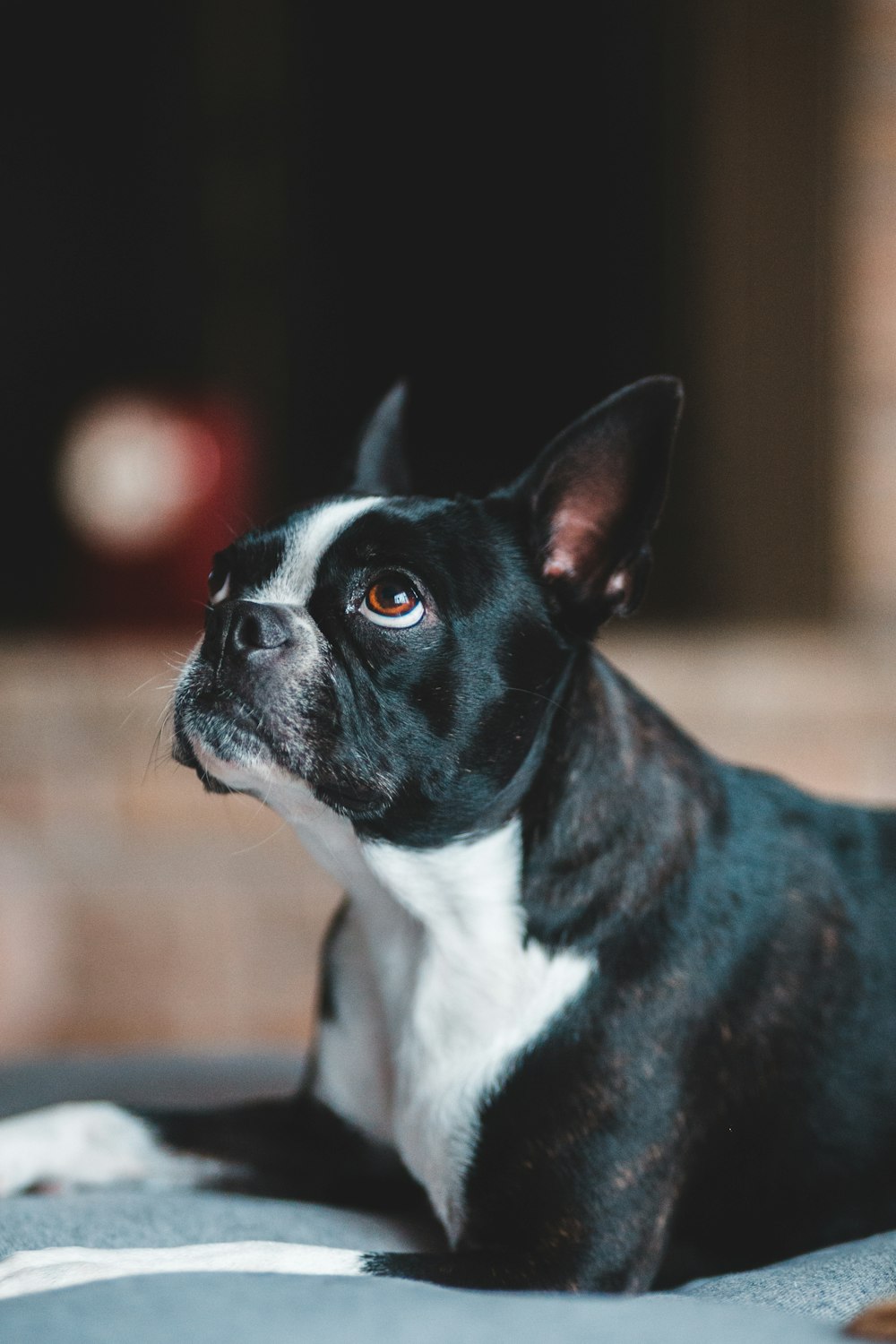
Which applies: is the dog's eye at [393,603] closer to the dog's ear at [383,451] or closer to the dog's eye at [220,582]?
the dog's eye at [220,582]

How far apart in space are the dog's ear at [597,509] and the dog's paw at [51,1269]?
2.32 feet

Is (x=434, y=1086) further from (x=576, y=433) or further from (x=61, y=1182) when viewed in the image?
(x=576, y=433)

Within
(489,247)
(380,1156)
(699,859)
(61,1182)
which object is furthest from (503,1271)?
(489,247)

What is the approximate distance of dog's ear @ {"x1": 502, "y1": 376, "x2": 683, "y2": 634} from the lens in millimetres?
1379

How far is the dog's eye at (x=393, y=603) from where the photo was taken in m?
1.34

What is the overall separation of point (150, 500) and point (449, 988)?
2428 millimetres

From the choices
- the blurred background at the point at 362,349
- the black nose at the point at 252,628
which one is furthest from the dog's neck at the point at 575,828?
the blurred background at the point at 362,349

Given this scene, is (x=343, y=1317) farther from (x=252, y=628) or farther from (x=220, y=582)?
(x=220, y=582)

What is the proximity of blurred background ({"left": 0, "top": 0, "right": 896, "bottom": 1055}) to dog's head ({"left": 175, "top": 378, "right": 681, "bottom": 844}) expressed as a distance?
2.06 metres

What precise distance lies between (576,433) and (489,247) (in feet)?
7.88

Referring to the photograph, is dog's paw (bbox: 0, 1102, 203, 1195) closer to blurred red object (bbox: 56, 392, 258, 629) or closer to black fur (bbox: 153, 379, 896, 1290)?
black fur (bbox: 153, 379, 896, 1290)

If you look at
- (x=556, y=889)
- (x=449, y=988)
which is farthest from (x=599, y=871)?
(x=449, y=988)

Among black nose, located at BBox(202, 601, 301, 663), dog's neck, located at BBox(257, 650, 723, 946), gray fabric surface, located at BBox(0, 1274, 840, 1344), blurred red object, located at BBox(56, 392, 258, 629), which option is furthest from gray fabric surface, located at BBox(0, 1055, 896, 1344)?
blurred red object, located at BBox(56, 392, 258, 629)

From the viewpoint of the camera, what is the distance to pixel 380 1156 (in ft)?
5.05
